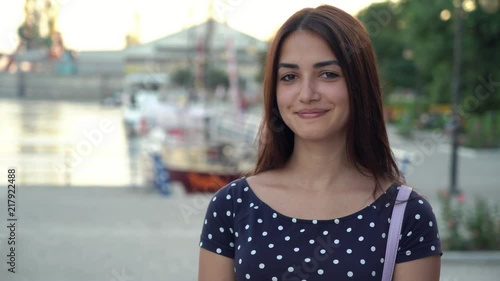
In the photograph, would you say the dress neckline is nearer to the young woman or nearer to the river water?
the young woman

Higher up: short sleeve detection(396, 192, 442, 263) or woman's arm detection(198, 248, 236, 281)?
short sleeve detection(396, 192, 442, 263)

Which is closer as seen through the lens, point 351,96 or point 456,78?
point 351,96

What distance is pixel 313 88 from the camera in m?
2.27

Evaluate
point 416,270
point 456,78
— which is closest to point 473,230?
Result: point 416,270

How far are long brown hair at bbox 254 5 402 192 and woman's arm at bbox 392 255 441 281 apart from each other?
25 centimetres

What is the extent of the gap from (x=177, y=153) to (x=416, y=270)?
2170cm

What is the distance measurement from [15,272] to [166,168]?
33.5 ft

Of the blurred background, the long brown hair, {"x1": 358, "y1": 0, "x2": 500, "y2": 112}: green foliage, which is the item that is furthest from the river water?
the long brown hair

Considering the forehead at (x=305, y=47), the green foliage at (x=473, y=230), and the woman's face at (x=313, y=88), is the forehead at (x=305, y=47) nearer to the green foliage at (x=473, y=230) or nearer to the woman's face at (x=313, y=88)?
the woman's face at (x=313, y=88)

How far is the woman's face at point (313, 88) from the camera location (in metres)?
2.26

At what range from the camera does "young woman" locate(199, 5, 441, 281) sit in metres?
2.17

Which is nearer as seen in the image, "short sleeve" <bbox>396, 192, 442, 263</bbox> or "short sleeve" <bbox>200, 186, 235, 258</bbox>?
"short sleeve" <bbox>396, 192, 442, 263</bbox>

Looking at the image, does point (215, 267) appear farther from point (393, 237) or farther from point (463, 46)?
point (463, 46)

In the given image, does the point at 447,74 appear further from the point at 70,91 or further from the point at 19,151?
the point at 70,91
